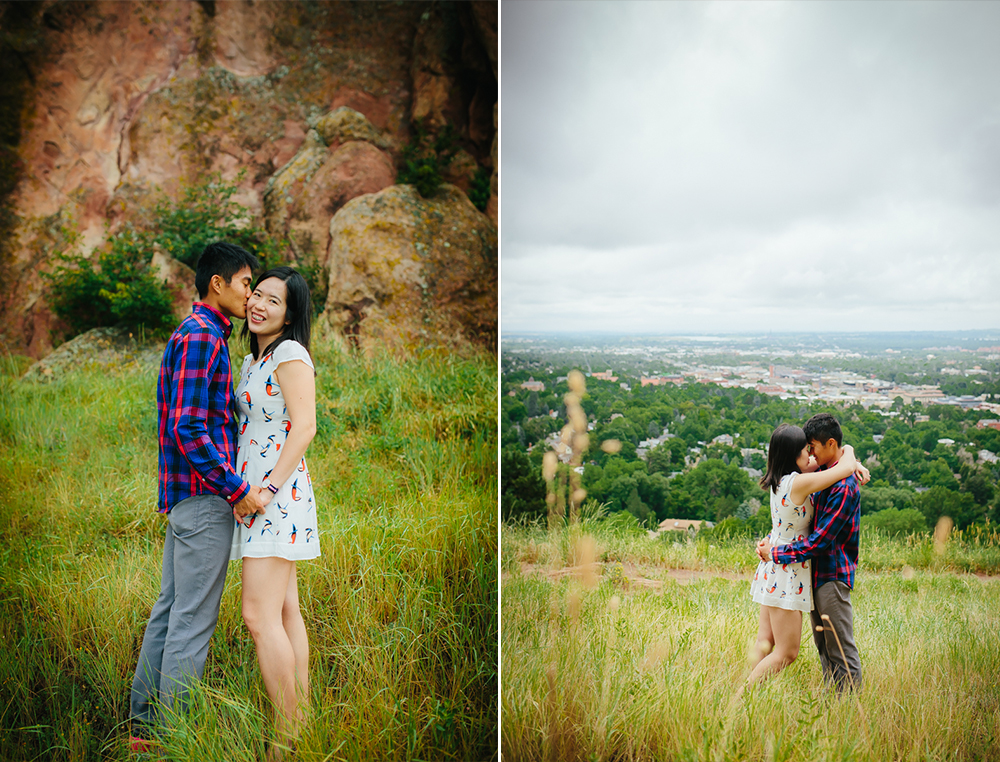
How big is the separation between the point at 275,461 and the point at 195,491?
0.78 ft

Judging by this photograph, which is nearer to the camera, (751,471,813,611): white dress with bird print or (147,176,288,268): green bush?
(751,471,813,611): white dress with bird print

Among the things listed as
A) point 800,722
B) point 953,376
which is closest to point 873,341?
point 953,376

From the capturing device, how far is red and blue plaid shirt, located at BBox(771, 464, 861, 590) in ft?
5.35

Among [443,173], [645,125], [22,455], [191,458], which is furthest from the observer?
[443,173]

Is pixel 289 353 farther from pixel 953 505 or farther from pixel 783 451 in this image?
pixel 953 505

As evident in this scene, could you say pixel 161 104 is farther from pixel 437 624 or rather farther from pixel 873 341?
pixel 873 341

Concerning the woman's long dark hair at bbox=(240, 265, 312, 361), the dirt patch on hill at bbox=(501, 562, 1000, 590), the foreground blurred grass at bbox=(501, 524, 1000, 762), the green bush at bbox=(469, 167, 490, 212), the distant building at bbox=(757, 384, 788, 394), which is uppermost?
the green bush at bbox=(469, 167, 490, 212)

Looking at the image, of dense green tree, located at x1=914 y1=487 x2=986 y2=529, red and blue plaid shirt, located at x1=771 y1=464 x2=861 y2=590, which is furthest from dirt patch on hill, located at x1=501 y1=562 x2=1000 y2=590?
dense green tree, located at x1=914 y1=487 x2=986 y2=529

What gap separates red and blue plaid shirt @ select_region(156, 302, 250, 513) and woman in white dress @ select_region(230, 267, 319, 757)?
0.18 feet

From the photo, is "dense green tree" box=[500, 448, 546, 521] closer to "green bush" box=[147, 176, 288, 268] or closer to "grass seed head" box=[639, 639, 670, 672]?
"grass seed head" box=[639, 639, 670, 672]

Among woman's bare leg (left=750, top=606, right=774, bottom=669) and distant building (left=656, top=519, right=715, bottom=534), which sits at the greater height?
distant building (left=656, top=519, right=715, bottom=534)

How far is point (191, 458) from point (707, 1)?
2125mm

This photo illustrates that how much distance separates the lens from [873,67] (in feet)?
5.73

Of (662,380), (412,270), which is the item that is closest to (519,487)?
(662,380)
